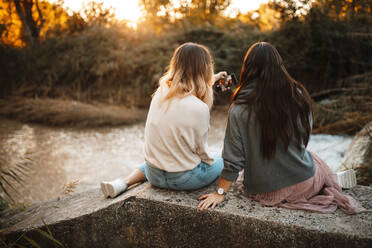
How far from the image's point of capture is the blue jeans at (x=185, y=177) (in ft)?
6.79

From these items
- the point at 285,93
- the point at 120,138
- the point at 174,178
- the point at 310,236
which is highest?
the point at 285,93

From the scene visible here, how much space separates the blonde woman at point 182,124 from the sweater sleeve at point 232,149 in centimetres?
26

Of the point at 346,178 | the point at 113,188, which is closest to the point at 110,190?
the point at 113,188

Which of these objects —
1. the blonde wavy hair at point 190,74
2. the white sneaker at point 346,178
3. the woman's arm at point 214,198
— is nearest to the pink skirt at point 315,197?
the white sneaker at point 346,178

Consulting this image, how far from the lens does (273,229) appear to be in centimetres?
171

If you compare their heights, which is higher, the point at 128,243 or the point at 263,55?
the point at 263,55

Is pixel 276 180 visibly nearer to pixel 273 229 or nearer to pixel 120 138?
pixel 273 229

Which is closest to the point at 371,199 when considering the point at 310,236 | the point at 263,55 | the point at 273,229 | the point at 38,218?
the point at 310,236

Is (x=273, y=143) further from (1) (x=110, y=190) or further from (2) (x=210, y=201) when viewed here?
(1) (x=110, y=190)

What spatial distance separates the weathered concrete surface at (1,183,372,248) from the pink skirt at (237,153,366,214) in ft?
0.16

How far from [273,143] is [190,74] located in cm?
75

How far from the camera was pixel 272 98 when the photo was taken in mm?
1674

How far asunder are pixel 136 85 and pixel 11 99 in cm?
314

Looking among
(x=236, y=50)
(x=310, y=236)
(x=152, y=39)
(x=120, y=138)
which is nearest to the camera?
(x=310, y=236)
